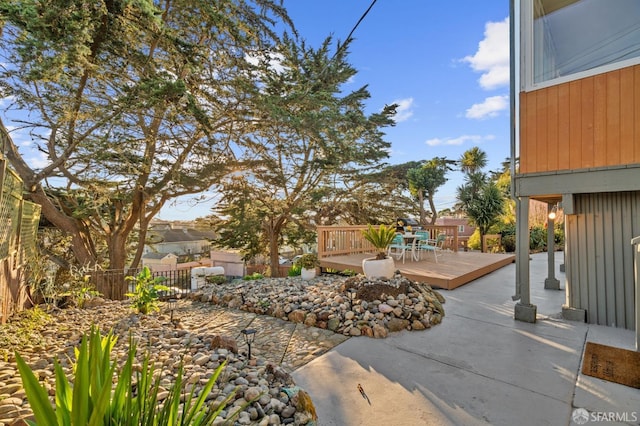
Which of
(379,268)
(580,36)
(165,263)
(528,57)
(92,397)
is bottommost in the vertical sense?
(165,263)

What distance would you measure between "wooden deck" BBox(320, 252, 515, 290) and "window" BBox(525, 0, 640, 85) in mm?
3668

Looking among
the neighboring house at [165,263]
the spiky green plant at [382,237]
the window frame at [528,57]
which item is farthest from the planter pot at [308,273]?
the neighboring house at [165,263]

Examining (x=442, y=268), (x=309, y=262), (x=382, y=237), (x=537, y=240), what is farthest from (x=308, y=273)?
(x=537, y=240)

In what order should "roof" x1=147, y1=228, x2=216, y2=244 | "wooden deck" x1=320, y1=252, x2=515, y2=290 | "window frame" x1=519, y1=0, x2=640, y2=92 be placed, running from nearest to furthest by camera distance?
1. "window frame" x1=519, y1=0, x2=640, y2=92
2. "wooden deck" x1=320, y1=252, x2=515, y2=290
3. "roof" x1=147, y1=228, x2=216, y2=244

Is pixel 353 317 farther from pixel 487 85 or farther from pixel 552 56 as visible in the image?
pixel 487 85

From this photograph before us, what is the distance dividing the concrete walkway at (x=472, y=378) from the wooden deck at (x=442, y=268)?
161 cm

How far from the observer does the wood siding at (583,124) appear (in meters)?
3.38

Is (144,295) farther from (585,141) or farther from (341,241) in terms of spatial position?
(585,141)

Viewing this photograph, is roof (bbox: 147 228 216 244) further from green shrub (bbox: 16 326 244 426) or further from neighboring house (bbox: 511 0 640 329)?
green shrub (bbox: 16 326 244 426)

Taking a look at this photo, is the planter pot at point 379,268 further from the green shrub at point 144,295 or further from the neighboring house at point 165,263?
the neighboring house at point 165,263

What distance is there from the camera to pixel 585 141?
3.64 metres

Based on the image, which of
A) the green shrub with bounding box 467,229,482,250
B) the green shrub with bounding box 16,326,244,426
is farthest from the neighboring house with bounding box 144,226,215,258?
the green shrub with bounding box 16,326,244,426

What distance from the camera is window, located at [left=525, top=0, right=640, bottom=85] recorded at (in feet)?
12.0

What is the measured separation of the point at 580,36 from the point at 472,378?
16.3 ft
